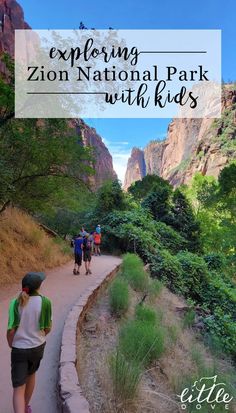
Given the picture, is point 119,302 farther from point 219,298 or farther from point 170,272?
point 219,298

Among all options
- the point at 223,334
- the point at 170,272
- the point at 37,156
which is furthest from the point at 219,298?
the point at 37,156

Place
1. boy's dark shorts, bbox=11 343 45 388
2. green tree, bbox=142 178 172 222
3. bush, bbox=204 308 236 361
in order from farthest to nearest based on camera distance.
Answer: green tree, bbox=142 178 172 222 → bush, bbox=204 308 236 361 → boy's dark shorts, bbox=11 343 45 388

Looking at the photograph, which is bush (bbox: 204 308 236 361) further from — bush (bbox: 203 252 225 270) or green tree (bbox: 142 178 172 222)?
green tree (bbox: 142 178 172 222)

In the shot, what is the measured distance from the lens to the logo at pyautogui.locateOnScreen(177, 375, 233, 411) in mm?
4238

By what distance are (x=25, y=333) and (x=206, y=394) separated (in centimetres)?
259

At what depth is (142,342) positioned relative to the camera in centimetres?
523

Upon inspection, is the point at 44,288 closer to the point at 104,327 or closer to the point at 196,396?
the point at 104,327

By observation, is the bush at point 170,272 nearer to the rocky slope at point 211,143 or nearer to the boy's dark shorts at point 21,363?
the boy's dark shorts at point 21,363

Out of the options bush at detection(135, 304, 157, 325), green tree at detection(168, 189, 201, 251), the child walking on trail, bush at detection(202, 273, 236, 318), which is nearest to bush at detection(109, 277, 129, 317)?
bush at detection(135, 304, 157, 325)

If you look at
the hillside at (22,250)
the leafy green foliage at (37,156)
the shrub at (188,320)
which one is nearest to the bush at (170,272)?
the hillside at (22,250)

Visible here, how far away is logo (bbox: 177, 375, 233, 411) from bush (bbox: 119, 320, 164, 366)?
0.88m

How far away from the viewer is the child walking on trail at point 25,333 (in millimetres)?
3363

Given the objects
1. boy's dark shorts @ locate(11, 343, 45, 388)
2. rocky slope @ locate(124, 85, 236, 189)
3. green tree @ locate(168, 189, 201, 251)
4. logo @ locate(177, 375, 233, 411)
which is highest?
rocky slope @ locate(124, 85, 236, 189)

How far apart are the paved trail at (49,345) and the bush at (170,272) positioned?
13.5ft
